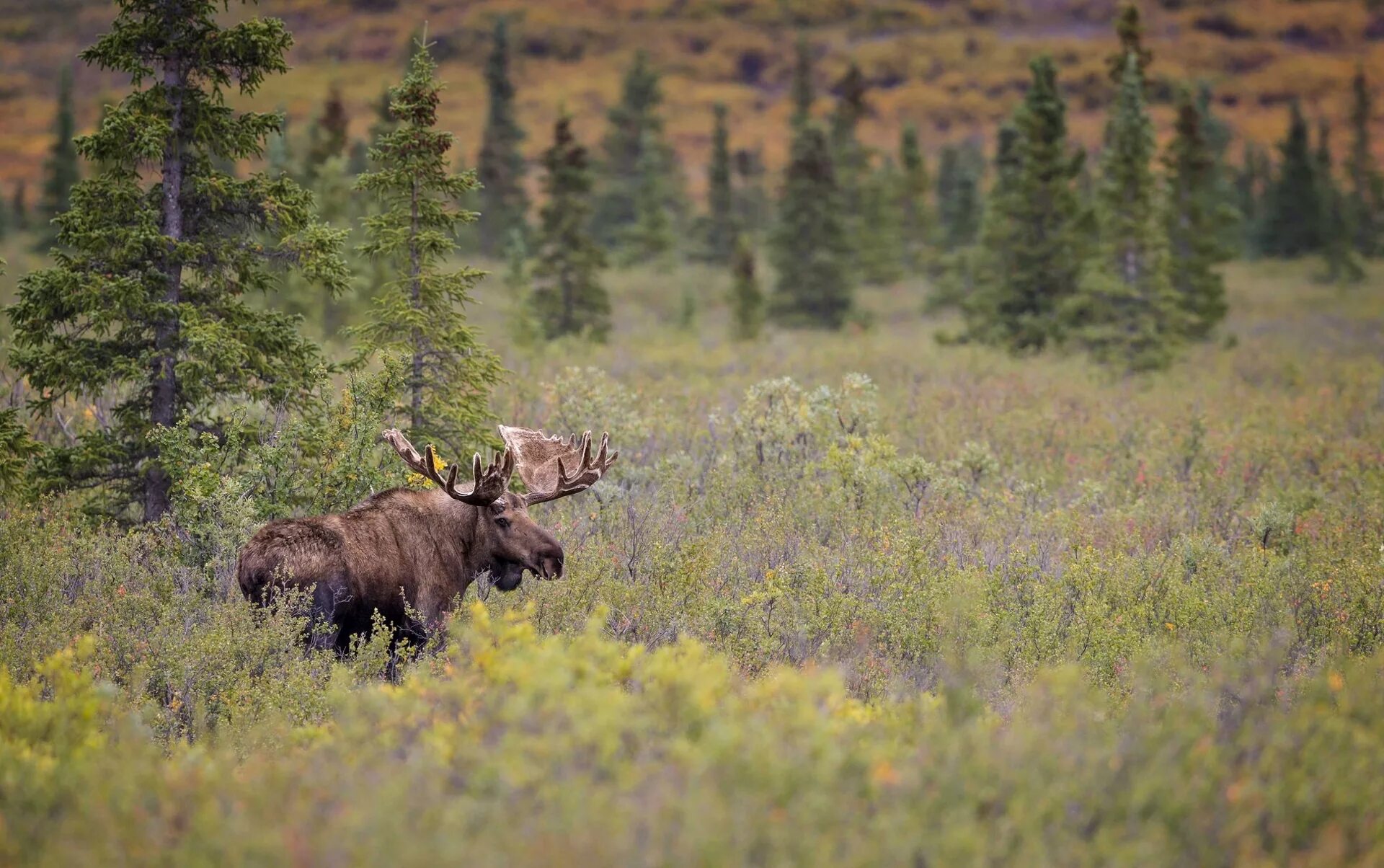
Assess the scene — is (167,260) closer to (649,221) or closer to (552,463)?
(552,463)

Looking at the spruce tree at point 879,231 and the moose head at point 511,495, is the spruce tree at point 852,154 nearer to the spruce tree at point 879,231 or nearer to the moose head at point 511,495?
the spruce tree at point 879,231

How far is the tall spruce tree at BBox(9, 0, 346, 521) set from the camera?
10.1 m

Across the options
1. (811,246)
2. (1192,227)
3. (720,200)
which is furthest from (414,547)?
(720,200)

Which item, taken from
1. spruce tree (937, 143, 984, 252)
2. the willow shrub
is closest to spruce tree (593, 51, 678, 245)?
spruce tree (937, 143, 984, 252)

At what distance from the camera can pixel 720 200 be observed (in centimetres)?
5544

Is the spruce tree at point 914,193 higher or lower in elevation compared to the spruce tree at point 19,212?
higher

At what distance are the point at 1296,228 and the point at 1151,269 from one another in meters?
39.4

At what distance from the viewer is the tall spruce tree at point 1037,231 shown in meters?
29.1

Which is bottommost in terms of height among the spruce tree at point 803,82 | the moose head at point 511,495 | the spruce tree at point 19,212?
the spruce tree at point 19,212

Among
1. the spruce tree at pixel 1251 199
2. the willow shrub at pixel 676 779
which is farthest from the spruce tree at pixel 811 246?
the willow shrub at pixel 676 779

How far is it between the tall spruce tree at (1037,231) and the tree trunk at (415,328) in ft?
66.5

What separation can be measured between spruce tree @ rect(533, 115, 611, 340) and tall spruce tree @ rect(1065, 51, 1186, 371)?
1350cm

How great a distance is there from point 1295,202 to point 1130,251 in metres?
38.7

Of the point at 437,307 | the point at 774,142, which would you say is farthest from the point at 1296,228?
the point at 774,142
